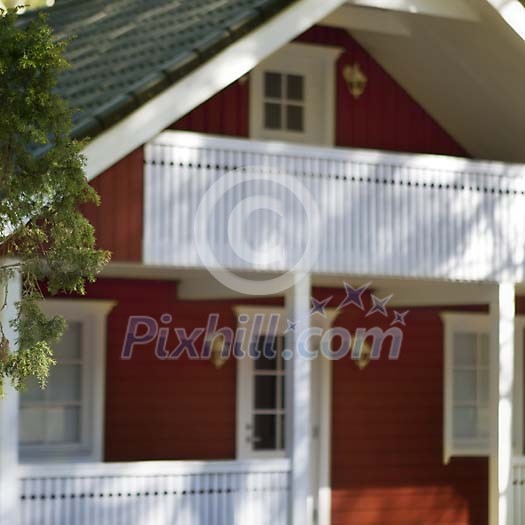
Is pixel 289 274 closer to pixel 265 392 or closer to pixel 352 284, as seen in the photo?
pixel 352 284

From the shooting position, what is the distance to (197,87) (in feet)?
36.3

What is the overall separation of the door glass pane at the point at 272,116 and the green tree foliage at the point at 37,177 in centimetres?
618

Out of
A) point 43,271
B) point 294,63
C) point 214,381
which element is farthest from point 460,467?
point 43,271

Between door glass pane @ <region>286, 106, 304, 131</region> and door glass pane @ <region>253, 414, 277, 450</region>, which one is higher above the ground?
door glass pane @ <region>286, 106, 304, 131</region>

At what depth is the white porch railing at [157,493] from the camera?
35.1 ft

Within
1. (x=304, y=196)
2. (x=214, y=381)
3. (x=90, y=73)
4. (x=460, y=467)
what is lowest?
(x=460, y=467)

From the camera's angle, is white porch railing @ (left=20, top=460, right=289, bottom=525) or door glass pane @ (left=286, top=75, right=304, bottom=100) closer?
white porch railing @ (left=20, top=460, right=289, bottom=525)

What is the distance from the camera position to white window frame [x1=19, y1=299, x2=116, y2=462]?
535 inches

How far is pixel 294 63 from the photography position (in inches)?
557

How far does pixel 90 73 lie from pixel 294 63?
317cm

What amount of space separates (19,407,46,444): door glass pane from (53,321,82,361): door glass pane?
0.61 m

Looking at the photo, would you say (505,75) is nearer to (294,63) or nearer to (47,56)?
(294,63)

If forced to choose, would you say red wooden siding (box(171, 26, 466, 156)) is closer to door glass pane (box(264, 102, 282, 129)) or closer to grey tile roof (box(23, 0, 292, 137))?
door glass pane (box(264, 102, 282, 129))

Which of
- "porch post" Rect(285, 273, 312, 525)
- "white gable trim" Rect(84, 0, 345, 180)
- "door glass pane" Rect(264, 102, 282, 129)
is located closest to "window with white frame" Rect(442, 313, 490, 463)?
"door glass pane" Rect(264, 102, 282, 129)
